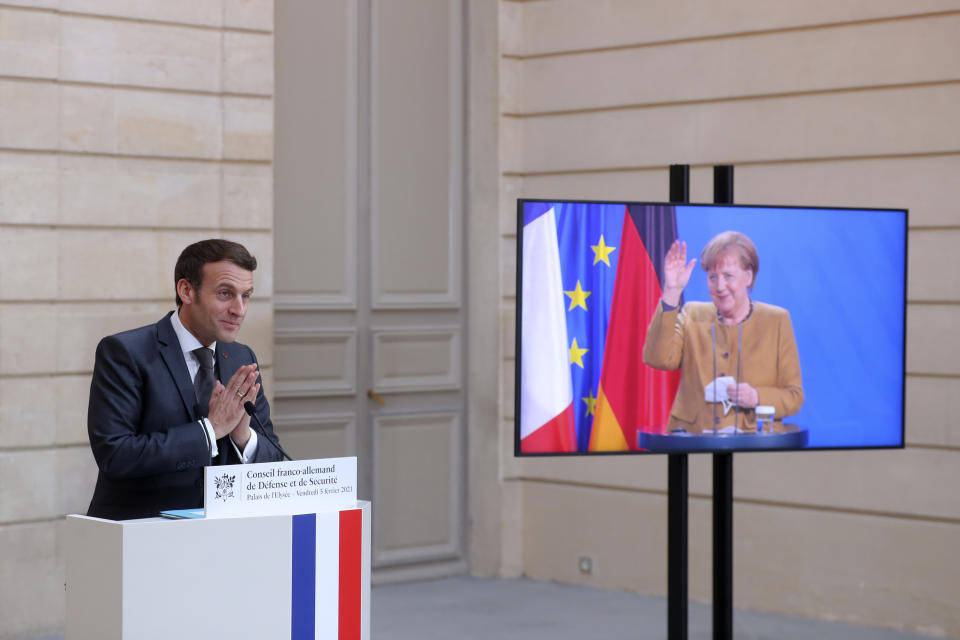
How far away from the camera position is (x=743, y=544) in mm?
5922

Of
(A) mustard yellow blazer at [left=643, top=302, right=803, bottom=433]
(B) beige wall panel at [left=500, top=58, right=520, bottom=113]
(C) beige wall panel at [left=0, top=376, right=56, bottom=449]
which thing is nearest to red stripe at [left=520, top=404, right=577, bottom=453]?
(A) mustard yellow blazer at [left=643, top=302, right=803, bottom=433]

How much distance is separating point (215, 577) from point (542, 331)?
1744 millimetres

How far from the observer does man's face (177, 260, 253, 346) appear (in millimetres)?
3070

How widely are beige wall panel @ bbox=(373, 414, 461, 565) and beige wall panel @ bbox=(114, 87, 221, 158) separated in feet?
5.62

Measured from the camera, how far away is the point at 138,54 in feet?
17.9

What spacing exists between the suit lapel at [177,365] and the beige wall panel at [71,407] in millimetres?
2353

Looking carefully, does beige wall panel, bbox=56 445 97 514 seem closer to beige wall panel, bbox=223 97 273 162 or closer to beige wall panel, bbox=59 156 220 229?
beige wall panel, bbox=59 156 220 229

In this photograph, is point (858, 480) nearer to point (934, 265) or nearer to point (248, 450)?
point (934, 265)

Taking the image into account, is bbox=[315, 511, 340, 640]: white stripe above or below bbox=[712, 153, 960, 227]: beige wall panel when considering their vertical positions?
below

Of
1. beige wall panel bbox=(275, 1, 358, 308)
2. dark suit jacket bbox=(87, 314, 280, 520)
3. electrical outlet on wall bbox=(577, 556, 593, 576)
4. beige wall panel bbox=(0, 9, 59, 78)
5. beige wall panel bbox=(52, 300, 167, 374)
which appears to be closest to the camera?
dark suit jacket bbox=(87, 314, 280, 520)

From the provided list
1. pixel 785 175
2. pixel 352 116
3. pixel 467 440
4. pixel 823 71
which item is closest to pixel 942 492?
pixel 785 175

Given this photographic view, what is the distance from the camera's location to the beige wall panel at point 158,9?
5.32m

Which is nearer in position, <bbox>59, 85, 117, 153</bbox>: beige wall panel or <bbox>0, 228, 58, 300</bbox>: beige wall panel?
<bbox>0, 228, 58, 300</bbox>: beige wall panel

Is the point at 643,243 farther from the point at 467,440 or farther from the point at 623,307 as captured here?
the point at 467,440
